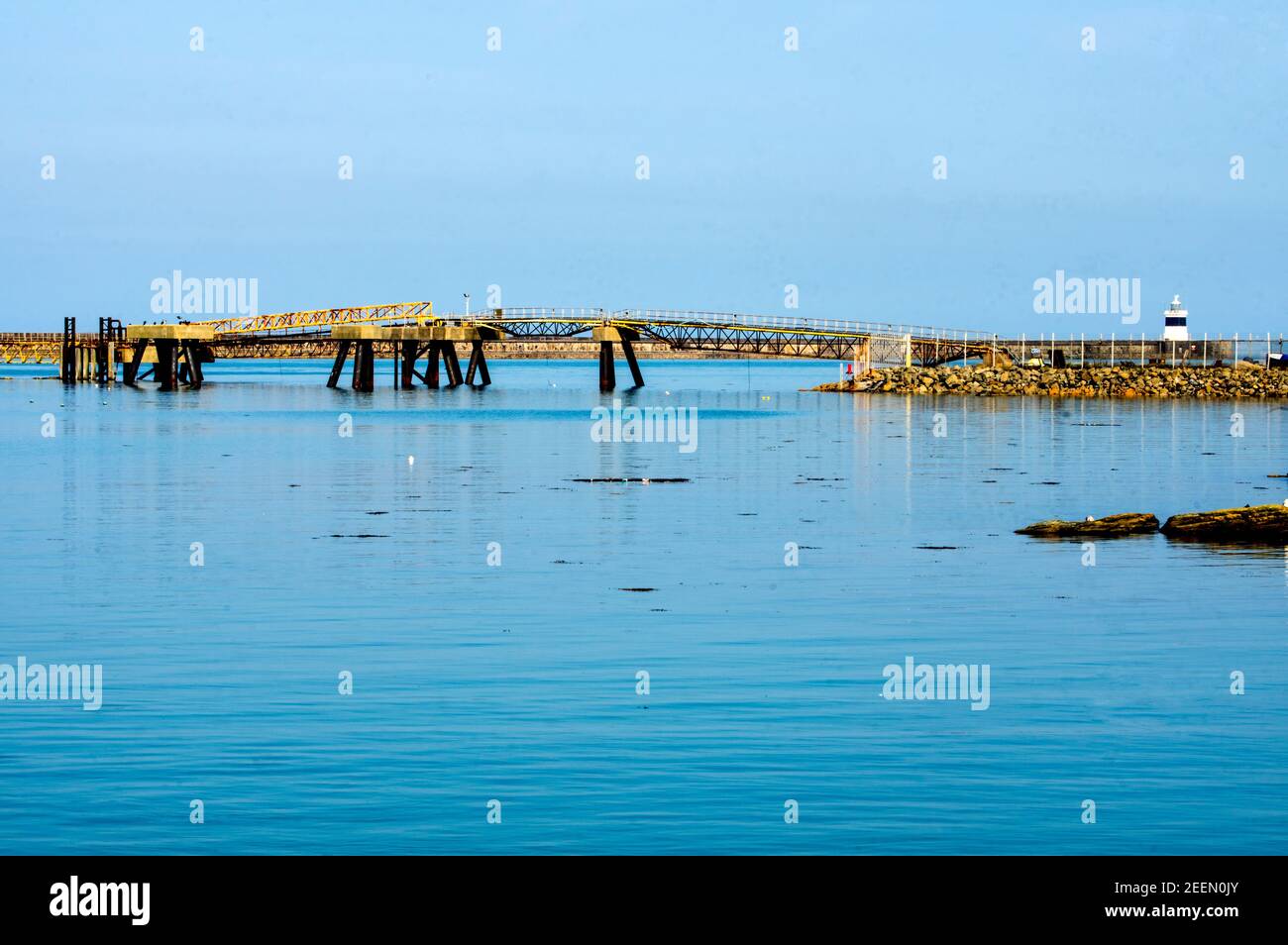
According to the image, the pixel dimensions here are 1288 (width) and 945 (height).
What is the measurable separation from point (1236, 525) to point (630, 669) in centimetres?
2150

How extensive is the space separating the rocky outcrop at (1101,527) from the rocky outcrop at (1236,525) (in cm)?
57

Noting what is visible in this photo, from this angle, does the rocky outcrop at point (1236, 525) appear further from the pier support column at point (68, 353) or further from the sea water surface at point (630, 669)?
the pier support column at point (68, 353)

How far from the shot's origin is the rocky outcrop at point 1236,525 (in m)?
39.3

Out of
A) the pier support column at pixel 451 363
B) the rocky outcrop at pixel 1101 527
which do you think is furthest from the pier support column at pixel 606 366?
the rocky outcrop at pixel 1101 527

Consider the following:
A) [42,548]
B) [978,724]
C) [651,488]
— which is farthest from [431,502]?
[978,724]

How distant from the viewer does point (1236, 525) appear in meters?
39.9

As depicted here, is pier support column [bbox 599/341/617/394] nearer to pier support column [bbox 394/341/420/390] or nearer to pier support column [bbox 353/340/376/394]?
pier support column [bbox 394/341/420/390]

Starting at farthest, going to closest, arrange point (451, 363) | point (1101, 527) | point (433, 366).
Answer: point (451, 363) → point (433, 366) → point (1101, 527)

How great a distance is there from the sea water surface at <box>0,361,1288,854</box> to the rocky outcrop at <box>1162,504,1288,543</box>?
235 centimetres

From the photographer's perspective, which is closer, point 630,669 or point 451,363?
point 630,669
